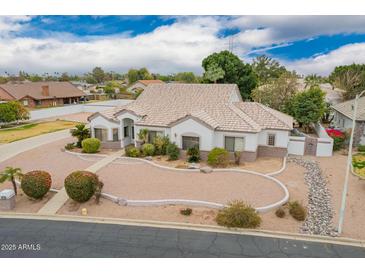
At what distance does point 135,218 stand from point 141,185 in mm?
4320

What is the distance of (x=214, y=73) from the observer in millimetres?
48656

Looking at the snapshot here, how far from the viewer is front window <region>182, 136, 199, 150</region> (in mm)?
24672

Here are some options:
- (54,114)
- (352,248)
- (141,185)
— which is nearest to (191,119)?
(141,185)

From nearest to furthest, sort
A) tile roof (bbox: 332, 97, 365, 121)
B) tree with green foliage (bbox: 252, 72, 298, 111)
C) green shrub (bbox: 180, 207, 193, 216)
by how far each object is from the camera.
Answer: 1. green shrub (bbox: 180, 207, 193, 216)
2. tile roof (bbox: 332, 97, 365, 121)
3. tree with green foliage (bbox: 252, 72, 298, 111)

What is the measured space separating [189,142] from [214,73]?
88.8 ft

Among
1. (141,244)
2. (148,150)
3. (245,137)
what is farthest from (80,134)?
(141,244)

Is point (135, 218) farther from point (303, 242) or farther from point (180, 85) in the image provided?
point (180, 85)

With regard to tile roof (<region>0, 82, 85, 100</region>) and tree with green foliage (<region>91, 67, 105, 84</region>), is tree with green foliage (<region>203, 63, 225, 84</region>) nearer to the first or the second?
tile roof (<region>0, 82, 85, 100</region>)

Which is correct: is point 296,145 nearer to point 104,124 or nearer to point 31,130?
point 104,124

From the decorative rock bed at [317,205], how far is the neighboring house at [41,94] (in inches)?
2283

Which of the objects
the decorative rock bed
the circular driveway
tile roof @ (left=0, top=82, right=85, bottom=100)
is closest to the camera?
the decorative rock bed

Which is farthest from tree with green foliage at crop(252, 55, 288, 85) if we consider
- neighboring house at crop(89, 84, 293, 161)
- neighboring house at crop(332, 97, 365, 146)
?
neighboring house at crop(89, 84, 293, 161)

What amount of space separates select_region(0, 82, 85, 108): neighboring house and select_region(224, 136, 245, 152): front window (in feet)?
168
